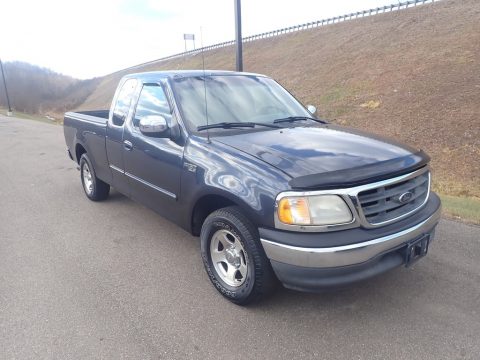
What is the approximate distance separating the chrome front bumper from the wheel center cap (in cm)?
51

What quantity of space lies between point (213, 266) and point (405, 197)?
163cm

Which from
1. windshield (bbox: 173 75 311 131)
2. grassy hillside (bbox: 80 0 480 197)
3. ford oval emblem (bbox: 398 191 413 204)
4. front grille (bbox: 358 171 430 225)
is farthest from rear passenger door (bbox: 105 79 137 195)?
grassy hillside (bbox: 80 0 480 197)

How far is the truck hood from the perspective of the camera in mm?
2598

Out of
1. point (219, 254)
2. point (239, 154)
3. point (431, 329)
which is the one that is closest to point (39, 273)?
point (219, 254)

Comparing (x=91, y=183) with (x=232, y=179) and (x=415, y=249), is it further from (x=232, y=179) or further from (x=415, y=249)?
(x=415, y=249)

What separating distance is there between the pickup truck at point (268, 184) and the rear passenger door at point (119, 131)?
75mm

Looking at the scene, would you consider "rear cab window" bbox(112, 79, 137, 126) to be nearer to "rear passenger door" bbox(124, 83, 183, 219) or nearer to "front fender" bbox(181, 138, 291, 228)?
"rear passenger door" bbox(124, 83, 183, 219)

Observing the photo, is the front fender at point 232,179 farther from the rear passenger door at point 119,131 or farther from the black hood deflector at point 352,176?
the rear passenger door at point 119,131

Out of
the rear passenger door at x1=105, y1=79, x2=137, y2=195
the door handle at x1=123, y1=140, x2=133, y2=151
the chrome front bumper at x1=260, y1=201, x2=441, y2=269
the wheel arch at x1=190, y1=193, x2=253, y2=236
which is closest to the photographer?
the chrome front bumper at x1=260, y1=201, x2=441, y2=269

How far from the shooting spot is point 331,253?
97.8 inches

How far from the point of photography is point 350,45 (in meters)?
22.0

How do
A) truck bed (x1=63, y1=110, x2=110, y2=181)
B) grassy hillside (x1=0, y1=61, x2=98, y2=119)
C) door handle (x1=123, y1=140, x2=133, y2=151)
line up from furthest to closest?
grassy hillside (x1=0, y1=61, x2=98, y2=119) → truck bed (x1=63, y1=110, x2=110, y2=181) → door handle (x1=123, y1=140, x2=133, y2=151)

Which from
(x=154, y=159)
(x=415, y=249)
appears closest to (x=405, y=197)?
(x=415, y=249)

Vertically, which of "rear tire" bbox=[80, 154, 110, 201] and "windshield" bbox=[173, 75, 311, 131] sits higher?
"windshield" bbox=[173, 75, 311, 131]
